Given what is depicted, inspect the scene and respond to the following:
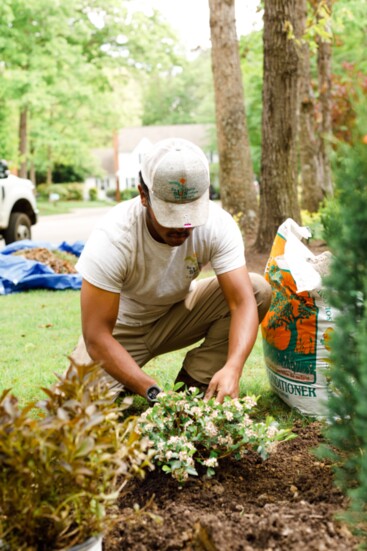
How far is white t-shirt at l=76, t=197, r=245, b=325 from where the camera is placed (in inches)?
124

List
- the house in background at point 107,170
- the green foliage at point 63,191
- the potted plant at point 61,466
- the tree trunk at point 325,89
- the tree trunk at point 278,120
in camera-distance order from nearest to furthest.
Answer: the potted plant at point 61,466, the tree trunk at point 278,120, the tree trunk at point 325,89, the green foliage at point 63,191, the house in background at point 107,170

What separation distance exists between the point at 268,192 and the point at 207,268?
1.36 m

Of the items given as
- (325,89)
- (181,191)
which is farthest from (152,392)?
(325,89)

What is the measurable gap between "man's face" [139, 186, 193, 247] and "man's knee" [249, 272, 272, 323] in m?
0.61

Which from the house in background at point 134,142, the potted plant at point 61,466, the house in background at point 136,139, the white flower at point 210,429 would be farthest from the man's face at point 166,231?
the house in background at point 136,139

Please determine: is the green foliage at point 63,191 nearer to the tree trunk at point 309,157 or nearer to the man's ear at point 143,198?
the tree trunk at point 309,157

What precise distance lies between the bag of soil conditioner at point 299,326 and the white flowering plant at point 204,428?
0.82 metres

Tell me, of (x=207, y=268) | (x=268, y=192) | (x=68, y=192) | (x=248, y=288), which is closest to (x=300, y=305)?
(x=248, y=288)

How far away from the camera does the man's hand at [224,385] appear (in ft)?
9.58

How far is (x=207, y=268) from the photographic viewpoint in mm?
8727

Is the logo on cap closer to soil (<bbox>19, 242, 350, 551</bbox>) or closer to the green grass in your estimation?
the green grass

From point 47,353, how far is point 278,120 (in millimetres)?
4073

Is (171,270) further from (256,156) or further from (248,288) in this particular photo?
(256,156)

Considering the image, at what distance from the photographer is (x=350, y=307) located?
1818 mm
